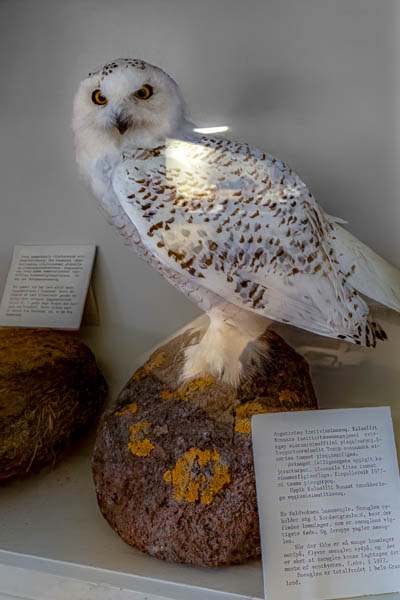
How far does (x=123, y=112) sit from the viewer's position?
0.96 m

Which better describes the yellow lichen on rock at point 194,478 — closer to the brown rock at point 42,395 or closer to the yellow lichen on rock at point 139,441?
the yellow lichen on rock at point 139,441

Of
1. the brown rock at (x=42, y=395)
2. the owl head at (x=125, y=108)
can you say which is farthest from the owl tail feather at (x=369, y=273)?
the brown rock at (x=42, y=395)

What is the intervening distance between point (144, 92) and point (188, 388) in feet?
2.18

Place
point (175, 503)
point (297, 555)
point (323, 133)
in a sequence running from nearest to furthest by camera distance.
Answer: point (297, 555) < point (175, 503) < point (323, 133)

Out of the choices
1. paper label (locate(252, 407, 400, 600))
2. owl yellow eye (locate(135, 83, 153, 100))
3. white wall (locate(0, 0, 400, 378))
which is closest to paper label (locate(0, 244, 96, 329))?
white wall (locate(0, 0, 400, 378))

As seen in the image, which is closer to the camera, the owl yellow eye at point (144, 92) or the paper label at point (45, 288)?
the owl yellow eye at point (144, 92)

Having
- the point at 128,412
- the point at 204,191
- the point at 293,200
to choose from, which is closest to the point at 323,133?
the point at 293,200

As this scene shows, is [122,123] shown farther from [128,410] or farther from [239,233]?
[128,410]

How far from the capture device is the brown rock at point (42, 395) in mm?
1151

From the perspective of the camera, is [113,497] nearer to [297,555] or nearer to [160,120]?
[297,555]

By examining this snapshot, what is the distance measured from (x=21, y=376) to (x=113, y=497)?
0.40 m

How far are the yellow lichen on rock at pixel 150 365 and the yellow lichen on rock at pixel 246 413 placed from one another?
254 millimetres

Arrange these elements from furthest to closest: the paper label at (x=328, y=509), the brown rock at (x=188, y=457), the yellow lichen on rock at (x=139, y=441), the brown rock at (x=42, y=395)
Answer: the brown rock at (x=42, y=395), the yellow lichen on rock at (x=139, y=441), the brown rock at (x=188, y=457), the paper label at (x=328, y=509)

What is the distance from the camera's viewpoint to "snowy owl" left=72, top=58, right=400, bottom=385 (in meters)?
0.95
